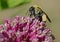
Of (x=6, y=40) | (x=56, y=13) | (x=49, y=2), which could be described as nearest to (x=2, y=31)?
(x=6, y=40)

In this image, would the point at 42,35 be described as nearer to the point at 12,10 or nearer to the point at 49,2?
the point at 12,10

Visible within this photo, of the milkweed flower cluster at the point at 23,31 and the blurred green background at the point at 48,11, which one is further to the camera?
the blurred green background at the point at 48,11

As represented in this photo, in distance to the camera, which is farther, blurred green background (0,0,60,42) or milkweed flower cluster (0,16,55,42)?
blurred green background (0,0,60,42)

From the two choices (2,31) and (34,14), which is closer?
(2,31)

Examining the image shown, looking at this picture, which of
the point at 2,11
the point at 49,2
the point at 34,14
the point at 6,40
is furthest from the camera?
the point at 49,2

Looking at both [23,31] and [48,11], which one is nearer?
[23,31]

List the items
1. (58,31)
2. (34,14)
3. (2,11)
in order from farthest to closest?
(2,11) → (58,31) → (34,14)

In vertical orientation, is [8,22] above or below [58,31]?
above

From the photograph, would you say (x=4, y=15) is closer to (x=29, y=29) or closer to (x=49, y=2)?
(x=49, y=2)
